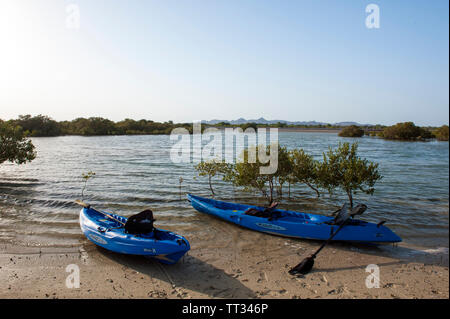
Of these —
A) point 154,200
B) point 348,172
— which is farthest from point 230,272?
point 154,200

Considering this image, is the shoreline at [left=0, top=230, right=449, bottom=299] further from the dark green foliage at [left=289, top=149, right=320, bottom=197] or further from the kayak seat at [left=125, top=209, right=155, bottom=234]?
the dark green foliage at [left=289, top=149, right=320, bottom=197]

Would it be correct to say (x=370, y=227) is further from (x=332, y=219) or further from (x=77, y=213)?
(x=77, y=213)

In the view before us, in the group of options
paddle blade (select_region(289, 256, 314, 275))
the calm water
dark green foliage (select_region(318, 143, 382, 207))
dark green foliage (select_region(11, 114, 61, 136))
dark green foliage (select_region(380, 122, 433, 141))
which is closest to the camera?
paddle blade (select_region(289, 256, 314, 275))

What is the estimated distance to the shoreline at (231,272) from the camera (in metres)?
8.57

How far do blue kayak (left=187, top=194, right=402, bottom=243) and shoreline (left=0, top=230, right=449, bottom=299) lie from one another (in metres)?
0.46

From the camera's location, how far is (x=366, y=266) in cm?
1062

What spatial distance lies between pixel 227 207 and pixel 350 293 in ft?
29.0

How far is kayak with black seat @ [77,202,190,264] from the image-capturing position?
32.8 ft

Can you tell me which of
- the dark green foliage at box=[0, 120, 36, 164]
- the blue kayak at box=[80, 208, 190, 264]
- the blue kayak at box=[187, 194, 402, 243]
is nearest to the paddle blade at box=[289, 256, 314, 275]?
the blue kayak at box=[187, 194, 402, 243]

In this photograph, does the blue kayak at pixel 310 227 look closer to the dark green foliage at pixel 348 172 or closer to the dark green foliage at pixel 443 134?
the dark green foliage at pixel 348 172

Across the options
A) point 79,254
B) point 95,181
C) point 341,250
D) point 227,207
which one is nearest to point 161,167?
point 95,181

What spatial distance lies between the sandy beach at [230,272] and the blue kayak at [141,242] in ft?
1.51

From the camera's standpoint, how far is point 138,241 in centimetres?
1028
